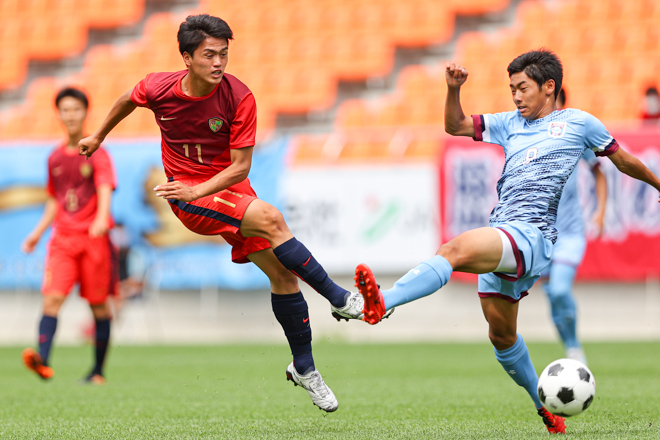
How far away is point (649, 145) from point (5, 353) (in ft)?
30.6

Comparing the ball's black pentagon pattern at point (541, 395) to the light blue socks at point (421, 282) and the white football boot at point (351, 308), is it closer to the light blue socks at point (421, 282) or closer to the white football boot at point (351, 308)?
the light blue socks at point (421, 282)

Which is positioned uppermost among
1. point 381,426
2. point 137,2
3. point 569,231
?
point 137,2

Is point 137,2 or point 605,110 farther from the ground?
point 137,2

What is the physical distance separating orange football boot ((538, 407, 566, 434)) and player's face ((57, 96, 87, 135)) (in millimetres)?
4595

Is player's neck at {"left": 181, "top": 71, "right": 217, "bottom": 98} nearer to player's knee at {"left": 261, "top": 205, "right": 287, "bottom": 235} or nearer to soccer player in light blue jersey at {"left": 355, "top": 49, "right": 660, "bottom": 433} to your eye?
player's knee at {"left": 261, "top": 205, "right": 287, "bottom": 235}

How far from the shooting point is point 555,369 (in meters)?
4.47

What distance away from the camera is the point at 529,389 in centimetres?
480

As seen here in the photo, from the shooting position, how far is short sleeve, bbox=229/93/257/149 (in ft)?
15.2

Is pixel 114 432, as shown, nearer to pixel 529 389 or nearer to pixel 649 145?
pixel 529 389

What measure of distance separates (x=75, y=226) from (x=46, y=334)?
95cm

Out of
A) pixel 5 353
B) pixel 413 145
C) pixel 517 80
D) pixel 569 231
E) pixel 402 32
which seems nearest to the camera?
pixel 517 80

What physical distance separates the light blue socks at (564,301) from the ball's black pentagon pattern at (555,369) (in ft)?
8.74

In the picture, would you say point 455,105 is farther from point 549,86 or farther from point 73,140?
point 73,140

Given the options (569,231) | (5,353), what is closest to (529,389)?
(569,231)
